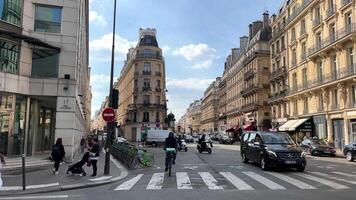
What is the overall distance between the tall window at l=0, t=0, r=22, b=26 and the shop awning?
34.2 m

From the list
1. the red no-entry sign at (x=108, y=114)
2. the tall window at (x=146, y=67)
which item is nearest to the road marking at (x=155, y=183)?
the red no-entry sign at (x=108, y=114)

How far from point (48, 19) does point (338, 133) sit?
29.8m

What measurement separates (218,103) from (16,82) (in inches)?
4109

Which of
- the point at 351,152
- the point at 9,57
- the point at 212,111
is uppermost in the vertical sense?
the point at 212,111

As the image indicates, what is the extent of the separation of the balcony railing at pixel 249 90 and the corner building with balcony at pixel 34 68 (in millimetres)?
51268

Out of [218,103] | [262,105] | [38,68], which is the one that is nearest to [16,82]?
[38,68]

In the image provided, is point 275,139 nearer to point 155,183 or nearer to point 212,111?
point 155,183

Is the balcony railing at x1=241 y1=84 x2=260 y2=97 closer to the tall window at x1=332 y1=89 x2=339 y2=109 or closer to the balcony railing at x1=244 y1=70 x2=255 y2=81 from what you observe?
→ the balcony railing at x1=244 y1=70 x2=255 y2=81

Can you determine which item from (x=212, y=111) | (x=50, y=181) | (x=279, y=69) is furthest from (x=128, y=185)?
(x=212, y=111)

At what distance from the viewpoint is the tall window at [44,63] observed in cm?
2138

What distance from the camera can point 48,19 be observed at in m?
21.9

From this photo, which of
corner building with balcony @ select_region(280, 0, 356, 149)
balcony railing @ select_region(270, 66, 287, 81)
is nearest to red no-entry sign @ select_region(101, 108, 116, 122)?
corner building with balcony @ select_region(280, 0, 356, 149)

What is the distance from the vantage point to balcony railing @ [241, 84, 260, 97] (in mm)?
69950

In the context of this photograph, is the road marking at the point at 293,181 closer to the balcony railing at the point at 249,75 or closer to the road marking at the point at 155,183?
the road marking at the point at 155,183
